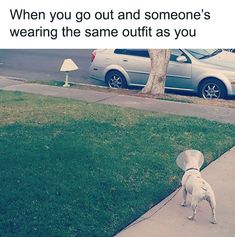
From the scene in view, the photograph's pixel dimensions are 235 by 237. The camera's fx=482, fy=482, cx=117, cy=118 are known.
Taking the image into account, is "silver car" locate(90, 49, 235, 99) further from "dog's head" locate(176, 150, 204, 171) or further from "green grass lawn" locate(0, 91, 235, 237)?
"dog's head" locate(176, 150, 204, 171)

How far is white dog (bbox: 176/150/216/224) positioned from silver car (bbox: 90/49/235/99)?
654cm

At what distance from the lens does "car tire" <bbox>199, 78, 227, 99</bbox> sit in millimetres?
11578

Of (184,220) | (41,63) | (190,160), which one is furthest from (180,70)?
(41,63)

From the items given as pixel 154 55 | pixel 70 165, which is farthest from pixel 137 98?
pixel 70 165

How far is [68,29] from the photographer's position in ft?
31.1

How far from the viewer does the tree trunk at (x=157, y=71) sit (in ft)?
37.8

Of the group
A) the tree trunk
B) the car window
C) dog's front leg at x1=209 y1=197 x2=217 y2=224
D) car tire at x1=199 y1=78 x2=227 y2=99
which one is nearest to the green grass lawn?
dog's front leg at x1=209 y1=197 x2=217 y2=224

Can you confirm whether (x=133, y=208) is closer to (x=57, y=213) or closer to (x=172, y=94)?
(x=57, y=213)

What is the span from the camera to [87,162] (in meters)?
6.57

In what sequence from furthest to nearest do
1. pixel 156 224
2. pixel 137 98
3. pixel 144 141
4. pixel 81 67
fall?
pixel 81 67, pixel 137 98, pixel 144 141, pixel 156 224

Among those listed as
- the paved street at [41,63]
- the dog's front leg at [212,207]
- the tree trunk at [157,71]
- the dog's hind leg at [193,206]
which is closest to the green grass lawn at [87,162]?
the dog's hind leg at [193,206]

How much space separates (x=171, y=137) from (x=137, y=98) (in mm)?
3255

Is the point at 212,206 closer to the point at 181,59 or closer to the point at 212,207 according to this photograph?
the point at 212,207

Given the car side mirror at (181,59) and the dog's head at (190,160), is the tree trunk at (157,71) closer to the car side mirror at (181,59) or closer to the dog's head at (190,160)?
the car side mirror at (181,59)
